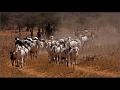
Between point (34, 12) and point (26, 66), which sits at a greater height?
point (34, 12)

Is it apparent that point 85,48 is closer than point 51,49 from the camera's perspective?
Yes

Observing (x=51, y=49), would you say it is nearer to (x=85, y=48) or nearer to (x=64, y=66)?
(x=64, y=66)

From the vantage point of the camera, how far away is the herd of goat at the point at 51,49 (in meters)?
4.08

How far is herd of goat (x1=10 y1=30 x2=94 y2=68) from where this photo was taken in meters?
4.08

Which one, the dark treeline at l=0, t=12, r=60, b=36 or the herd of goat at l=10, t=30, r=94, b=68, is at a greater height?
the dark treeline at l=0, t=12, r=60, b=36

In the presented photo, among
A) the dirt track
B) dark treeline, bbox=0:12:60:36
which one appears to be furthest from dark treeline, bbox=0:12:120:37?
the dirt track

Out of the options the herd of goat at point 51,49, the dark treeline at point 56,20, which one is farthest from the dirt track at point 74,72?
the dark treeline at point 56,20

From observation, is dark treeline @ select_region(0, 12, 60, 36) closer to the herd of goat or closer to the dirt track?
the herd of goat

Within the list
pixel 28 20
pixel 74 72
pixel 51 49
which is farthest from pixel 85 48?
pixel 28 20

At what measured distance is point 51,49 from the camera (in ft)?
13.6
